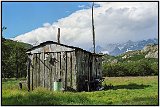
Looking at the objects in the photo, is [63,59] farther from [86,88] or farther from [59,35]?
[59,35]

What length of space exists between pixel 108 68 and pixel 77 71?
35.7 m

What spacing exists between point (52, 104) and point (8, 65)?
43319 millimetres

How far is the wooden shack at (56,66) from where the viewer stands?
23.5m

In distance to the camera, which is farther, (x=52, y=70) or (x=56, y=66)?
(x=52, y=70)

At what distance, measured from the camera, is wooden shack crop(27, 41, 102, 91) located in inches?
923

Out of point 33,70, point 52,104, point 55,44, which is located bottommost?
Result: point 52,104

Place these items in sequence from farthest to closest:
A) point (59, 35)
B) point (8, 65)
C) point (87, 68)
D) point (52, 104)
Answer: point (8, 65), point (59, 35), point (87, 68), point (52, 104)

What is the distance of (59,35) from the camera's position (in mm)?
27953

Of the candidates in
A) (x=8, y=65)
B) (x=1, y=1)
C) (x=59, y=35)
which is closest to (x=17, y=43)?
(x=8, y=65)

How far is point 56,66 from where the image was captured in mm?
23953

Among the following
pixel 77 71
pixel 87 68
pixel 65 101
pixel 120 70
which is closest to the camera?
pixel 65 101

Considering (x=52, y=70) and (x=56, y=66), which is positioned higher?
(x=56, y=66)

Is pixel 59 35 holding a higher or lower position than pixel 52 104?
higher

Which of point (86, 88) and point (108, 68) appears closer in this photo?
point (86, 88)
